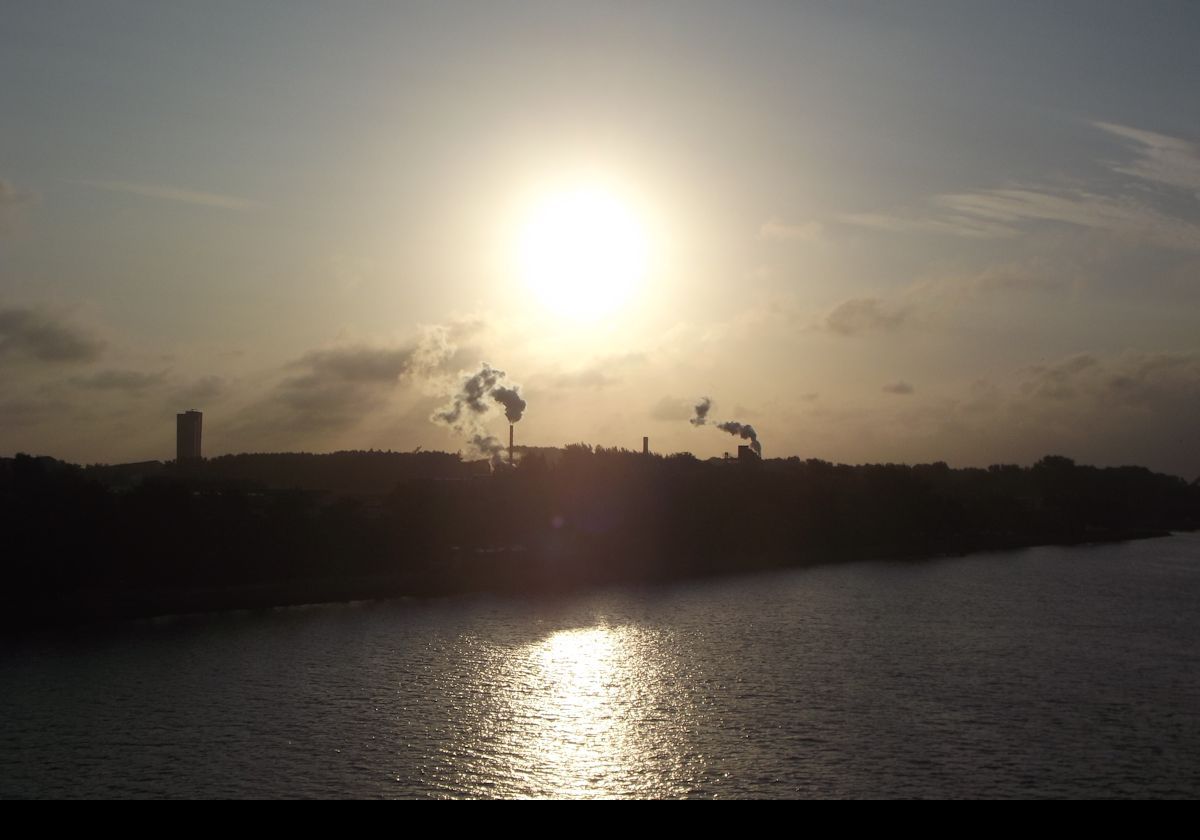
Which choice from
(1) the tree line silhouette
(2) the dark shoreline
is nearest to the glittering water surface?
(2) the dark shoreline

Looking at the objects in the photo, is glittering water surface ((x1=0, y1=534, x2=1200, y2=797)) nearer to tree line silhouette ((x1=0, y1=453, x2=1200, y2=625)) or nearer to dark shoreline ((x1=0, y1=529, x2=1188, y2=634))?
dark shoreline ((x1=0, y1=529, x2=1188, y2=634))

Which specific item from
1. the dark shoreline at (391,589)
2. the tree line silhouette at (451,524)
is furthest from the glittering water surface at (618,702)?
the tree line silhouette at (451,524)

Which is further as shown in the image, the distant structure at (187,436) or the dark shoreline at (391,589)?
the distant structure at (187,436)

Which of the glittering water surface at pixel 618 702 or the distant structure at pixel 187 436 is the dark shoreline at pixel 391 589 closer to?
the glittering water surface at pixel 618 702

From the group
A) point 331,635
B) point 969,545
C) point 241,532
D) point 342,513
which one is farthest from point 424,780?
point 969,545

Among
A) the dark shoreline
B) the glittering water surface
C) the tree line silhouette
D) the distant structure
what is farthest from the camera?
the distant structure

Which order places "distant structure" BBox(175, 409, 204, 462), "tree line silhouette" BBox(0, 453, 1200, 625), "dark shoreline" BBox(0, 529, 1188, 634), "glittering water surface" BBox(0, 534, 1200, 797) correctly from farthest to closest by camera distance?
"distant structure" BBox(175, 409, 204, 462)
"tree line silhouette" BBox(0, 453, 1200, 625)
"dark shoreline" BBox(0, 529, 1188, 634)
"glittering water surface" BBox(0, 534, 1200, 797)
